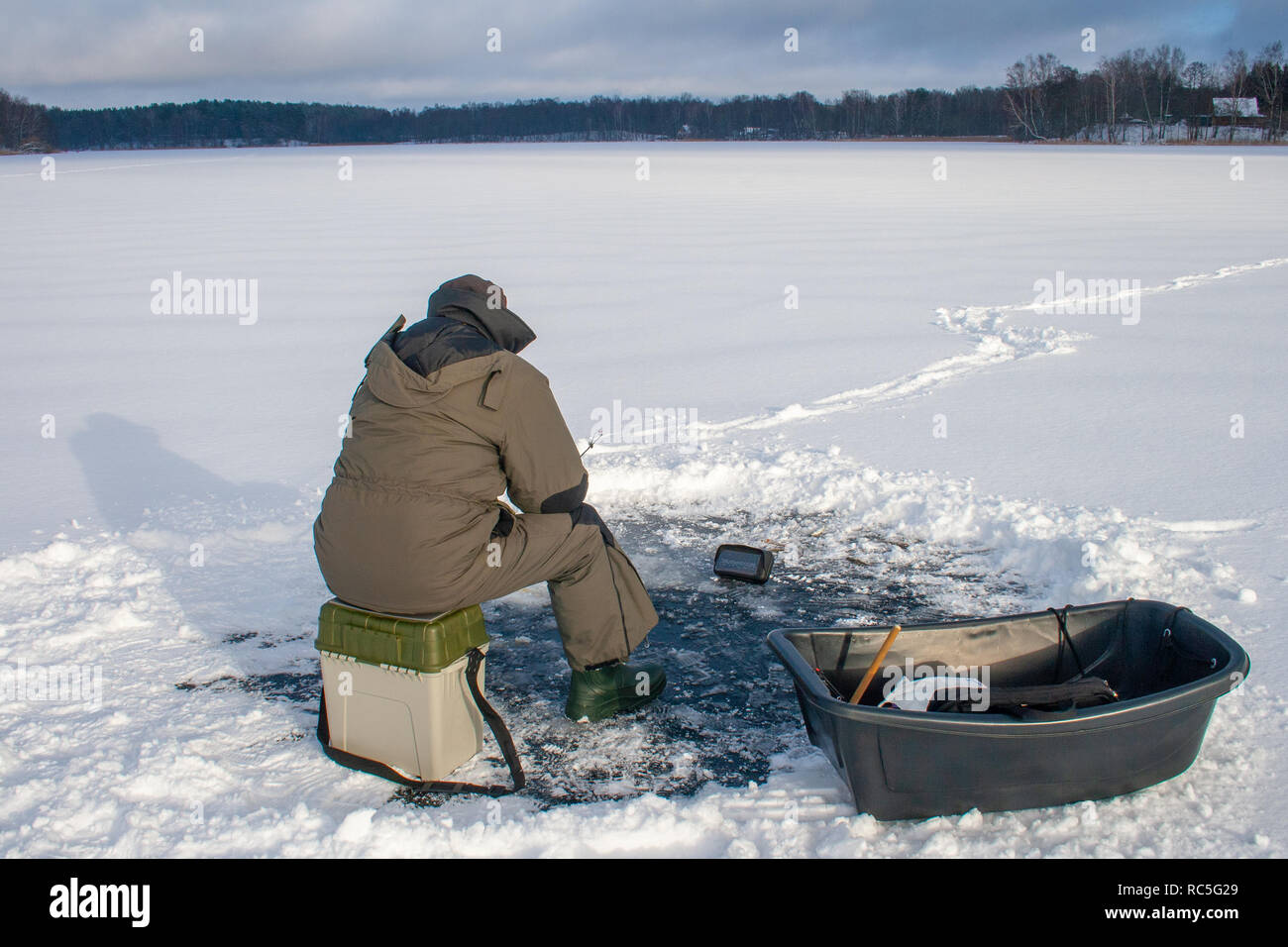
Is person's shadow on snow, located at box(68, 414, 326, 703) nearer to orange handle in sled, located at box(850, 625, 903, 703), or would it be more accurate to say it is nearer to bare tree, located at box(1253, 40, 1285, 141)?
orange handle in sled, located at box(850, 625, 903, 703)

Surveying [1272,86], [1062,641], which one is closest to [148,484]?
[1062,641]

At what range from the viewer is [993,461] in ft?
17.7

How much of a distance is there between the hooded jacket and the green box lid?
0.05m

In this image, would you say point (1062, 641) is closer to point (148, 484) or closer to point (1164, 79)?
point (148, 484)

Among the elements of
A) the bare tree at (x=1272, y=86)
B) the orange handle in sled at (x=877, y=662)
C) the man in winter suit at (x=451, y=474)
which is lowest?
the orange handle in sled at (x=877, y=662)

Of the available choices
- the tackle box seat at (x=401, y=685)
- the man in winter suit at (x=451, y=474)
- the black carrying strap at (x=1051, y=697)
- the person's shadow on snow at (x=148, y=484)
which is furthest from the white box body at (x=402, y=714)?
the person's shadow on snow at (x=148, y=484)

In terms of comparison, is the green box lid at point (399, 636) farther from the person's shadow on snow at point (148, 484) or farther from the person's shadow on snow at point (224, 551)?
the person's shadow on snow at point (148, 484)

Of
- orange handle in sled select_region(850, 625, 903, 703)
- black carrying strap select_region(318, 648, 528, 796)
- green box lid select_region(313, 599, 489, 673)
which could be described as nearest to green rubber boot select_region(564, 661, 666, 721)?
black carrying strap select_region(318, 648, 528, 796)

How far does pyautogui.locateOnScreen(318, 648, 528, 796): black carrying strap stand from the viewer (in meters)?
2.77

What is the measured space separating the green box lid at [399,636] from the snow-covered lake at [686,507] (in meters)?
0.37

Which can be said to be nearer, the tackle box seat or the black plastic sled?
the black plastic sled

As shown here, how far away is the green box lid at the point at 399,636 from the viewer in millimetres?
2680

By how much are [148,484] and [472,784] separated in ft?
11.2
